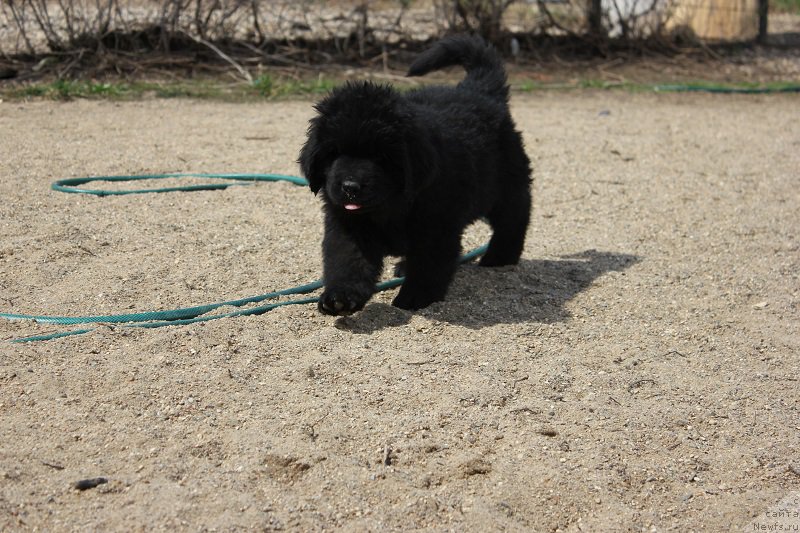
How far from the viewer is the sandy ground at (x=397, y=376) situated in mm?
3174

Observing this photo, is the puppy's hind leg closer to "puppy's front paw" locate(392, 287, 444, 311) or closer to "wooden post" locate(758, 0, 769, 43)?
"puppy's front paw" locate(392, 287, 444, 311)

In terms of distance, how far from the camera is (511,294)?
5.02 m

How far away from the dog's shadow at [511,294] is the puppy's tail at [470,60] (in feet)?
3.16

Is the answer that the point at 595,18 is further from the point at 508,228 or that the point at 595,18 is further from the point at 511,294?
the point at 511,294

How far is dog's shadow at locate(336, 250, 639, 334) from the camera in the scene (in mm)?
4602

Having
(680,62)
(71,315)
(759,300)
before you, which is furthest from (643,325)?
(680,62)

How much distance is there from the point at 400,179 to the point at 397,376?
965mm

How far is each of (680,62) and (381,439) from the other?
31.0 ft

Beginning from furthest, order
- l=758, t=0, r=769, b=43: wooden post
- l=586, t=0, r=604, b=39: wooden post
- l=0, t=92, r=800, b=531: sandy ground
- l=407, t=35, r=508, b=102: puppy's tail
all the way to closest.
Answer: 1. l=758, t=0, r=769, b=43: wooden post
2. l=586, t=0, r=604, b=39: wooden post
3. l=407, t=35, r=508, b=102: puppy's tail
4. l=0, t=92, r=800, b=531: sandy ground

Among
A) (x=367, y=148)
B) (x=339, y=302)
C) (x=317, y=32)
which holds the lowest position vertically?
(x=339, y=302)

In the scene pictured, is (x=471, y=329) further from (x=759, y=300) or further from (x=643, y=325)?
(x=759, y=300)

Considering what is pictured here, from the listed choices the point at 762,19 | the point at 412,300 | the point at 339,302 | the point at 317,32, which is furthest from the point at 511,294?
the point at 762,19

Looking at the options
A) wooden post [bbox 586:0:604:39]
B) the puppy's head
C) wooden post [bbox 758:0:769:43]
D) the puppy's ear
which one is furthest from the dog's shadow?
wooden post [bbox 758:0:769:43]

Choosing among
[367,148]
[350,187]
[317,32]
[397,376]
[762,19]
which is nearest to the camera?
[397,376]
